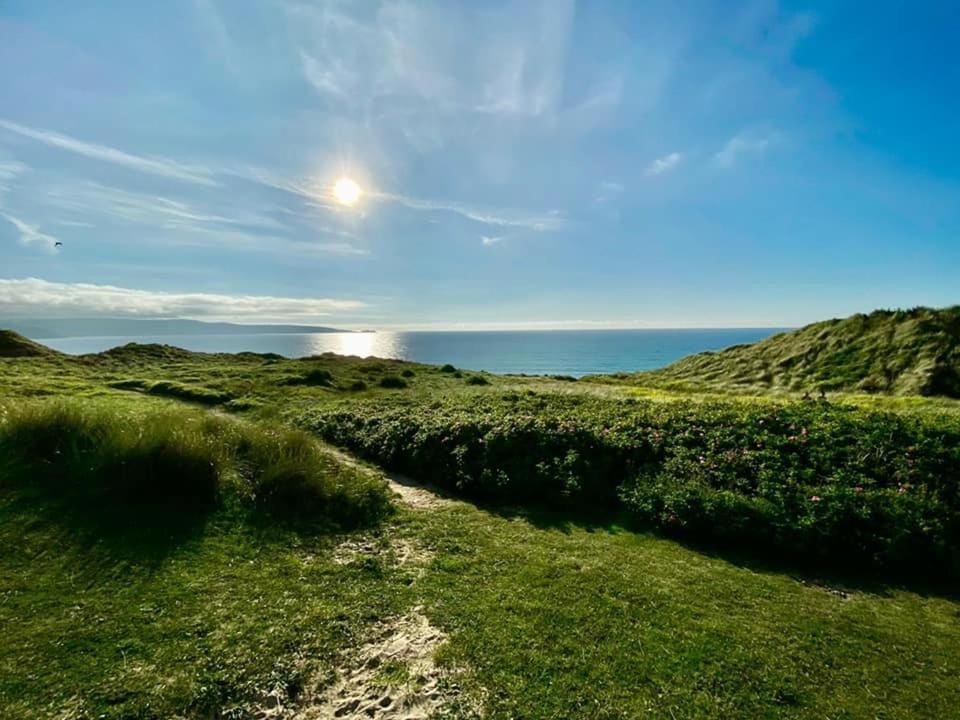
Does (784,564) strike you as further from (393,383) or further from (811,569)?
(393,383)

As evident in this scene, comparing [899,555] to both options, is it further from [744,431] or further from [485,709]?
[485,709]

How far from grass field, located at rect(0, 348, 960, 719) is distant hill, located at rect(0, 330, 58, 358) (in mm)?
51644

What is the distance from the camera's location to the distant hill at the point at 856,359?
1573 centimetres

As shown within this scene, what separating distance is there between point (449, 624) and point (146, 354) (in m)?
58.8

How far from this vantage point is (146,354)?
159 ft

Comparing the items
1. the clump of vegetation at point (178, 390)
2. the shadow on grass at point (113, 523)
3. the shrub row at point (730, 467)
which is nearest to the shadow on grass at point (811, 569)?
the shrub row at point (730, 467)

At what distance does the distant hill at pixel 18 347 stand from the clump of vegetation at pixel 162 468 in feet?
158

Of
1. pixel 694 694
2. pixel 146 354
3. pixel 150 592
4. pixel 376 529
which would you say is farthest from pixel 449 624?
pixel 146 354

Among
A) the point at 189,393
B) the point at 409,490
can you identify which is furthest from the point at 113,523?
the point at 189,393

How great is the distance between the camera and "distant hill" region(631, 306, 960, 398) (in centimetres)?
1573

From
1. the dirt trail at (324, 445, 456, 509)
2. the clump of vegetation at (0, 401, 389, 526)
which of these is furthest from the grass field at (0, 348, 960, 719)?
the dirt trail at (324, 445, 456, 509)

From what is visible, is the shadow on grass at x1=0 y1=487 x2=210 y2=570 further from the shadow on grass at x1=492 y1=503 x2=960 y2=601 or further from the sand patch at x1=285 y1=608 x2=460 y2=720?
the shadow on grass at x1=492 y1=503 x2=960 y2=601

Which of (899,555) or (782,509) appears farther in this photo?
(782,509)

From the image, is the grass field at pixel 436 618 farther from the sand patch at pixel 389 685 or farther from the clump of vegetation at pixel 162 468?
the clump of vegetation at pixel 162 468
